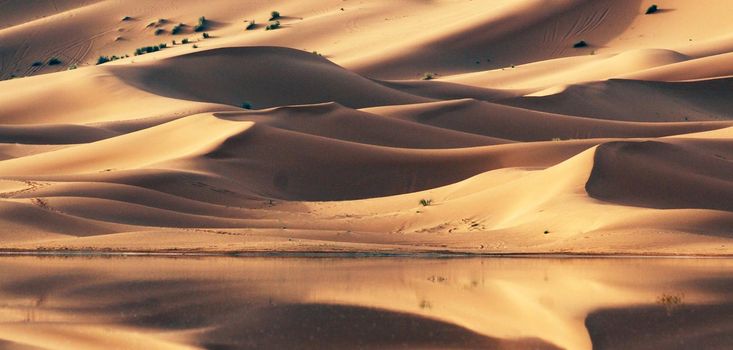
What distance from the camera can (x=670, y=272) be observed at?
2352 centimetres

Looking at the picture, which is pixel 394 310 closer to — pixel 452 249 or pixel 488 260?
pixel 488 260

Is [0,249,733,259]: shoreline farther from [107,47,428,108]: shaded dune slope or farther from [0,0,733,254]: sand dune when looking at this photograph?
[107,47,428,108]: shaded dune slope

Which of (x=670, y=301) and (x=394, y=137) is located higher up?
(x=670, y=301)

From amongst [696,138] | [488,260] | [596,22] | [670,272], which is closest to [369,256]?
[488,260]

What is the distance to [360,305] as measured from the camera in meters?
17.9

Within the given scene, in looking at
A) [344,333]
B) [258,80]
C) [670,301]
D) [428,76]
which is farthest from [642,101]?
[344,333]

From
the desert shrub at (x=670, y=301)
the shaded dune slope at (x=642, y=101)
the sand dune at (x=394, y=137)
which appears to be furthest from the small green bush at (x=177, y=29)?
the desert shrub at (x=670, y=301)

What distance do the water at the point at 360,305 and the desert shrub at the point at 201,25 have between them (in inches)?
2642

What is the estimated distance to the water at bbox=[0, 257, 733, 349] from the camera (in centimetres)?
1522

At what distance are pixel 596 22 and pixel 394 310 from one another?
64329mm

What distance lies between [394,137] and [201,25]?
48.0 meters

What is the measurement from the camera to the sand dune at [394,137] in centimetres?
3075

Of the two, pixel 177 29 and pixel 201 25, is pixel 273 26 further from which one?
pixel 177 29

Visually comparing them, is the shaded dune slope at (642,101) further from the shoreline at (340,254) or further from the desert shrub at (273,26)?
the desert shrub at (273,26)
